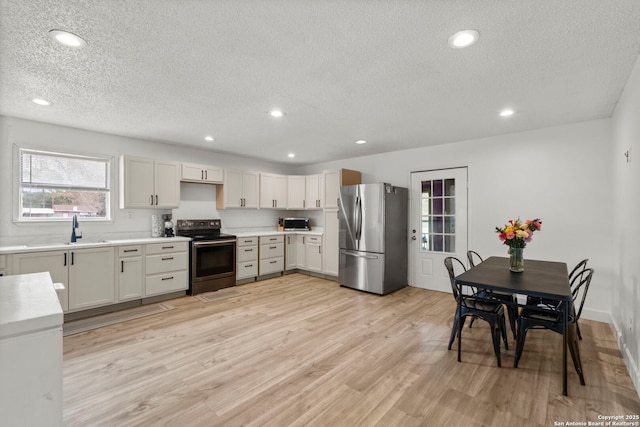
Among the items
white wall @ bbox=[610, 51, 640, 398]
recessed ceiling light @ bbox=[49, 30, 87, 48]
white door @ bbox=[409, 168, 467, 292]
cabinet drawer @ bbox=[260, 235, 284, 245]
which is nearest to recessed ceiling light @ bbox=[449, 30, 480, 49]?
white wall @ bbox=[610, 51, 640, 398]

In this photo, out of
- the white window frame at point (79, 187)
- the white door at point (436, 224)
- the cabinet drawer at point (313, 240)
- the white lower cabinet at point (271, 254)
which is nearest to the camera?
the white window frame at point (79, 187)

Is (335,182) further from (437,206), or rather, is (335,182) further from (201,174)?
(201,174)

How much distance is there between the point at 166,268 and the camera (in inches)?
170

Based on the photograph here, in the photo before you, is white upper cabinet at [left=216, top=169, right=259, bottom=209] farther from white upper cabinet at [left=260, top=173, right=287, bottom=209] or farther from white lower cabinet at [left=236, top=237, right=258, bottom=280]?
white lower cabinet at [left=236, top=237, right=258, bottom=280]

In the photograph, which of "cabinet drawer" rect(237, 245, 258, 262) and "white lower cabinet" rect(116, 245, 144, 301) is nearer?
"white lower cabinet" rect(116, 245, 144, 301)

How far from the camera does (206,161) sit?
5.40m

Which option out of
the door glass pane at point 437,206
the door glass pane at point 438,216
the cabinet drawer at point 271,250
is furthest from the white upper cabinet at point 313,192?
the door glass pane at point 437,206

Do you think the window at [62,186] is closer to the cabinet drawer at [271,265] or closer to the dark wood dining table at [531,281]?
the cabinet drawer at [271,265]

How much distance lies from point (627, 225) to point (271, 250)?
498 cm

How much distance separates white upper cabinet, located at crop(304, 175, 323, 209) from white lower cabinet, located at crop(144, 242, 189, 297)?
2.61m

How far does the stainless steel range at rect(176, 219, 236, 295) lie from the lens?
463 cm

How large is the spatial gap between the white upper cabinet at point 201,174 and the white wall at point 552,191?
3.96m

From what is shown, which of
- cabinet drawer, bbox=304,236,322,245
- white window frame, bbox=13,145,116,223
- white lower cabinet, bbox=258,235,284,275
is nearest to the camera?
white window frame, bbox=13,145,116,223

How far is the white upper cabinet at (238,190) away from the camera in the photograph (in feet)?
17.6
